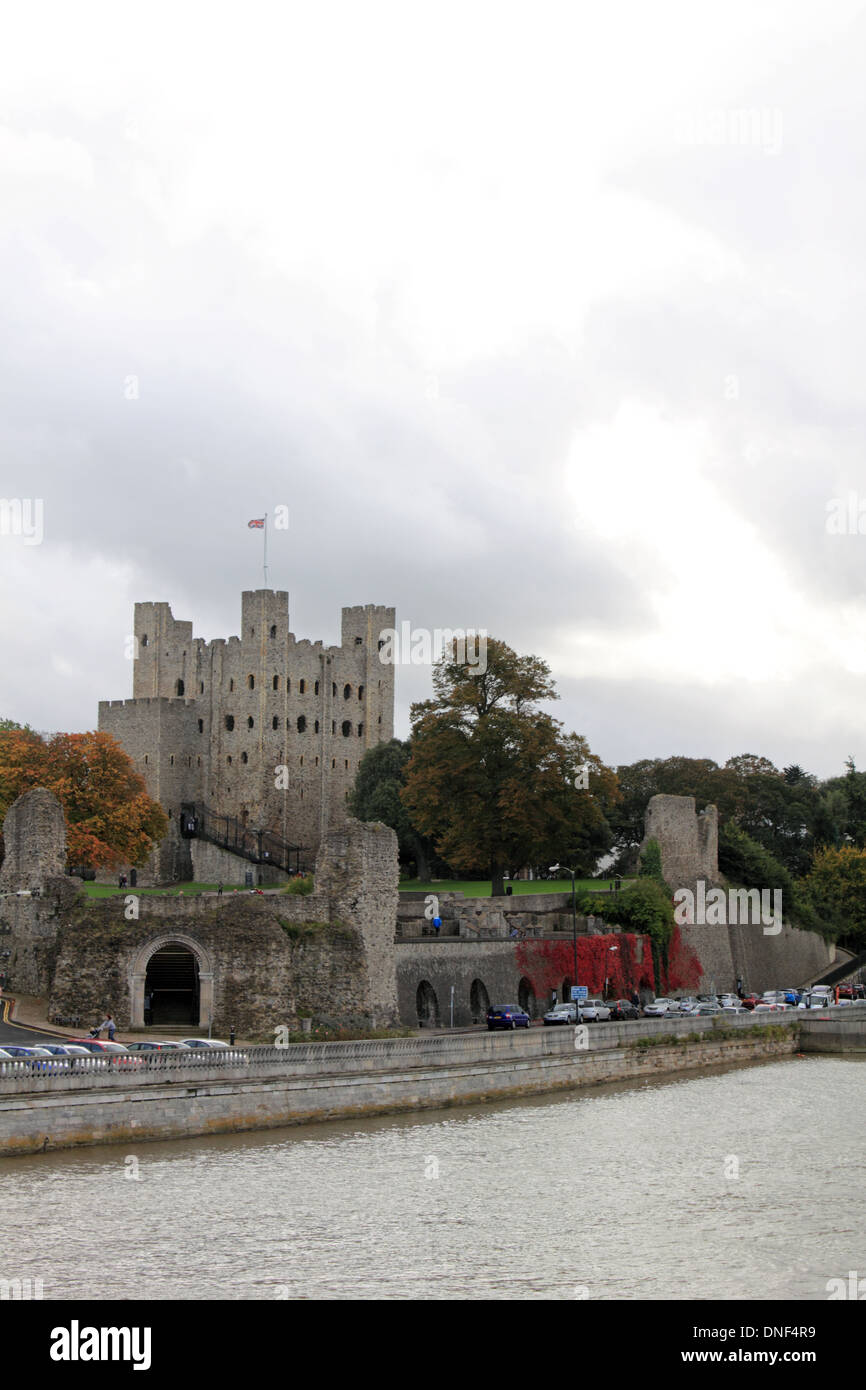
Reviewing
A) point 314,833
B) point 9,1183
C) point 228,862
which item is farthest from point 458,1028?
point 314,833

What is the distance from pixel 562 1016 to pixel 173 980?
1241cm

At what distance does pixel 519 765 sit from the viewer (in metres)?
63.1

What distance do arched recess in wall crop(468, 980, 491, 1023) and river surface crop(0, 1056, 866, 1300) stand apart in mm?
14634

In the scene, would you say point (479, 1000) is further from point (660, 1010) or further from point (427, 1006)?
point (660, 1010)

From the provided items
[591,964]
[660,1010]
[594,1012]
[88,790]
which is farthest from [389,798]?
[594,1012]

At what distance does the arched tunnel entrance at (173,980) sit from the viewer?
43.7 metres

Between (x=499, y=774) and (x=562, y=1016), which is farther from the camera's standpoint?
(x=499, y=774)

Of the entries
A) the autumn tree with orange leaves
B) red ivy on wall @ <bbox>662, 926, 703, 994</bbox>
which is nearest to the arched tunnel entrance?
the autumn tree with orange leaves

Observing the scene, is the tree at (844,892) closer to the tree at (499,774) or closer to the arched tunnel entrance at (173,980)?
the tree at (499,774)

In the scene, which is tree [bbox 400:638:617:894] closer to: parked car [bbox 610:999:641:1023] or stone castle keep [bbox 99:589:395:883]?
parked car [bbox 610:999:641:1023]

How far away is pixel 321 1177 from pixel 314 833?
6206 centimetres

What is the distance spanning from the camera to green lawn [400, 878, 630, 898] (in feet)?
217

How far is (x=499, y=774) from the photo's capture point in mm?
63562
